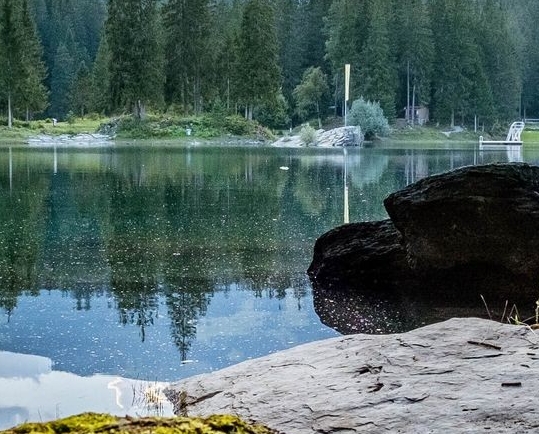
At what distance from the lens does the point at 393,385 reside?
3.32 m

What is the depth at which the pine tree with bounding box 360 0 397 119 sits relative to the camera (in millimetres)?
67188

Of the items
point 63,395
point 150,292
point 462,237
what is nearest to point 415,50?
point 462,237

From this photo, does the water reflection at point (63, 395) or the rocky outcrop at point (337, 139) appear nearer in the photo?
the water reflection at point (63, 395)

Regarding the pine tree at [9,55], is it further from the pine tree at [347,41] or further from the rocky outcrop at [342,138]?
the pine tree at [347,41]

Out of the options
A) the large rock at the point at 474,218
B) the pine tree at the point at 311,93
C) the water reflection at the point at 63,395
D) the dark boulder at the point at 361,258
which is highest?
the pine tree at the point at 311,93

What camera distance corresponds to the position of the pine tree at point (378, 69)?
220ft

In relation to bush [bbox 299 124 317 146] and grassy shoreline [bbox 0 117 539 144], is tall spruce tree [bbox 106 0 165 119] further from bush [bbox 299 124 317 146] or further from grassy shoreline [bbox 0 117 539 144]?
bush [bbox 299 124 317 146]

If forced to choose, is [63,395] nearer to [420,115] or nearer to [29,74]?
[29,74]

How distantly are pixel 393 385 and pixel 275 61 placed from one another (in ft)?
202

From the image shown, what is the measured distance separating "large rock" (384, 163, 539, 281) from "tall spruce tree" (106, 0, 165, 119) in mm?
51880

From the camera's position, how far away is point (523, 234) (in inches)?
304

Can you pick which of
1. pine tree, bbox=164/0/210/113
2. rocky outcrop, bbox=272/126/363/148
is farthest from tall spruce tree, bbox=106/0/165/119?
rocky outcrop, bbox=272/126/363/148

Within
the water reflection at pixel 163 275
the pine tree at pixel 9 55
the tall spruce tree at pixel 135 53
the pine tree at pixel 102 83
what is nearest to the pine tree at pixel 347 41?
the tall spruce tree at pixel 135 53

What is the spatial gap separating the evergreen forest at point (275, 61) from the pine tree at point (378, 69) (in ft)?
0.36
